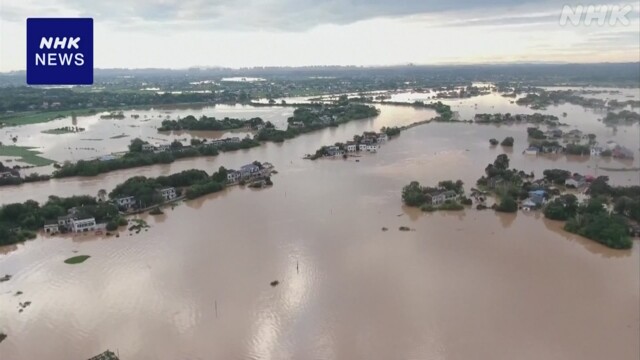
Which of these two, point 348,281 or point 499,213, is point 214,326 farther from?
point 499,213

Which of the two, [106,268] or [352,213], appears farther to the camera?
[352,213]

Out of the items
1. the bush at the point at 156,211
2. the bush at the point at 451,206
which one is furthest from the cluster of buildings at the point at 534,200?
the bush at the point at 156,211

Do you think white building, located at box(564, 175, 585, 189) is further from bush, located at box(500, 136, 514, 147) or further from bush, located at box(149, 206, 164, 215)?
bush, located at box(149, 206, 164, 215)

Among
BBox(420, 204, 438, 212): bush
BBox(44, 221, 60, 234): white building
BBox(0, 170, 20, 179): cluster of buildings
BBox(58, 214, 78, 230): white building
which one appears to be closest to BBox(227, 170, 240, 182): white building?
BBox(58, 214, 78, 230): white building

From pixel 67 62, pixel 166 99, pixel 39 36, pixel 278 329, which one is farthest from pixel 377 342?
pixel 166 99

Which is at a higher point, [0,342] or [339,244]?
[339,244]

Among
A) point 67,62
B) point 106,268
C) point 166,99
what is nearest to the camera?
point 67,62
